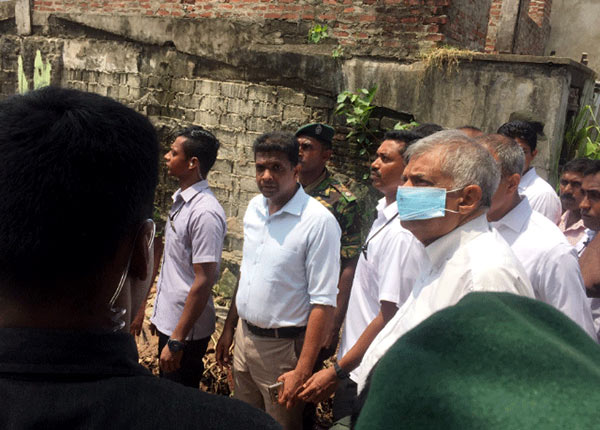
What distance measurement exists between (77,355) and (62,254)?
16cm

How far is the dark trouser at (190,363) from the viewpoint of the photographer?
2.93 meters

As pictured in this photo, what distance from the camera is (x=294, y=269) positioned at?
261cm

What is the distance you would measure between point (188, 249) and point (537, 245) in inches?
71.4

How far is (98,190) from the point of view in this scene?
2.61ft

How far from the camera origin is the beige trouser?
266cm

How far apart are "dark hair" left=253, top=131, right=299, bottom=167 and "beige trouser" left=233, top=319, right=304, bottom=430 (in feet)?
3.24

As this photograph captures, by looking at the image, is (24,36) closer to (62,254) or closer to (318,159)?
(318,159)

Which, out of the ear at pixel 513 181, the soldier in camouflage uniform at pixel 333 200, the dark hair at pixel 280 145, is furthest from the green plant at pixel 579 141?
the dark hair at pixel 280 145

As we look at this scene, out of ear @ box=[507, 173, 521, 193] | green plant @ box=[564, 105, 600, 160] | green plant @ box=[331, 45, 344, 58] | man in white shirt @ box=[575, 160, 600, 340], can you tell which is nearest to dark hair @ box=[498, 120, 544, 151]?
man in white shirt @ box=[575, 160, 600, 340]

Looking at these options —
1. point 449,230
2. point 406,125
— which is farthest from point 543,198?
point 449,230

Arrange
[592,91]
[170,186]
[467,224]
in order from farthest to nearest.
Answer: [170,186]
[592,91]
[467,224]

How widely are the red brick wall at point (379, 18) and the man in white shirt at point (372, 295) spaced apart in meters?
2.55

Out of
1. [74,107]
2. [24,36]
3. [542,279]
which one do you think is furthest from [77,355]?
[24,36]

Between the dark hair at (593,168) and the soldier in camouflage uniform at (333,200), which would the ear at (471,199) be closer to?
the soldier in camouflage uniform at (333,200)
